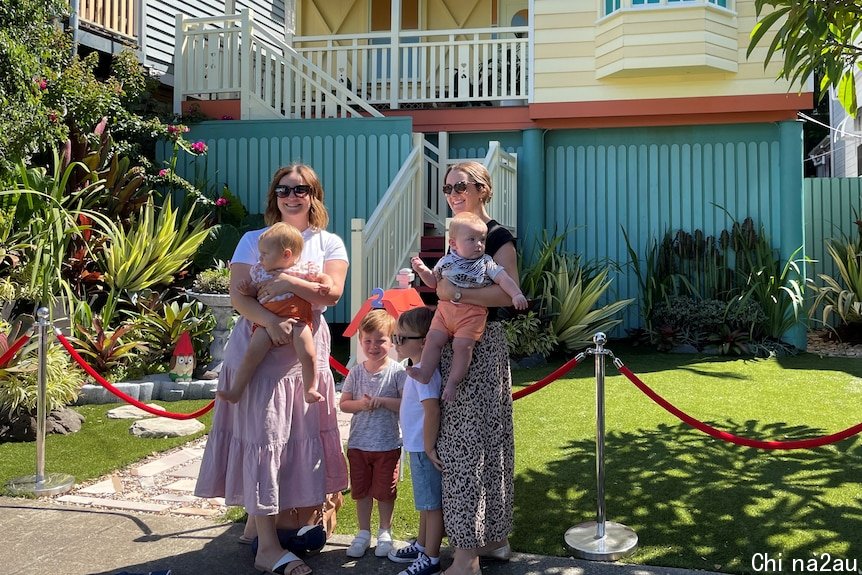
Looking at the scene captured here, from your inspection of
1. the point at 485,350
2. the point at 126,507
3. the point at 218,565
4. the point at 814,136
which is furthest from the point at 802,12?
the point at 814,136

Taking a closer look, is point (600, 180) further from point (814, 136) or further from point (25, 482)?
point (814, 136)

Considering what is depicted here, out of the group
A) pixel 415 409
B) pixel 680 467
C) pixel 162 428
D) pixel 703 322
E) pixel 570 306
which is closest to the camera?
pixel 415 409

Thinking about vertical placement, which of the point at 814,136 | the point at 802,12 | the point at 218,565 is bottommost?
the point at 218,565

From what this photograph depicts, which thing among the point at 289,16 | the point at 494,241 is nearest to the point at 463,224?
the point at 494,241

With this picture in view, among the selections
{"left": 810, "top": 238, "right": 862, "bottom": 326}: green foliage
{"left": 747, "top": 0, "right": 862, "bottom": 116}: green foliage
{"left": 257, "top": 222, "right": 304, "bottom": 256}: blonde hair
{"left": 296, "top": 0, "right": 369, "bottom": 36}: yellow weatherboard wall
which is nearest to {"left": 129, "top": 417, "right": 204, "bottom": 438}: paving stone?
{"left": 257, "top": 222, "right": 304, "bottom": 256}: blonde hair

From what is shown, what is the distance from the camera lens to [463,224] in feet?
10.3

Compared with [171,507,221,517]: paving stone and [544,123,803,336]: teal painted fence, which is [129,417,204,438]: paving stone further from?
[544,123,803,336]: teal painted fence

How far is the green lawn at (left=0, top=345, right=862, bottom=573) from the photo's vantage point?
3762 mm

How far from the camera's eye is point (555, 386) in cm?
757

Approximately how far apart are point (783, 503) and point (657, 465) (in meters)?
0.87

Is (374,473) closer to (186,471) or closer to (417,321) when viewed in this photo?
(417,321)

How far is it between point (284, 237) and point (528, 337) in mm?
5727

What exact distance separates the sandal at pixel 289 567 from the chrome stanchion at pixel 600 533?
4.02 feet

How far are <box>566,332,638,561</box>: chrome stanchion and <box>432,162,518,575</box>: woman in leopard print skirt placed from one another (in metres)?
0.49
